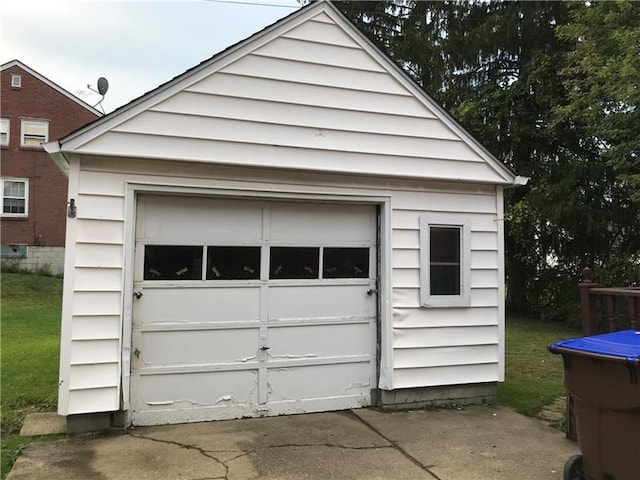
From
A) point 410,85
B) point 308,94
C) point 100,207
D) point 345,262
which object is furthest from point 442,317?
point 100,207

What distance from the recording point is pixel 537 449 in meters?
4.38

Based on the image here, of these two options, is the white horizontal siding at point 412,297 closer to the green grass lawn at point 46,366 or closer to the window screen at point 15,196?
the green grass lawn at point 46,366

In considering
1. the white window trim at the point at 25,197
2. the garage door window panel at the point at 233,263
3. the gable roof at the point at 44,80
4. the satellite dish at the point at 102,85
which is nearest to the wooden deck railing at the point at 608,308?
the garage door window panel at the point at 233,263

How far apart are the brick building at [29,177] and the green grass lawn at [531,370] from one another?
18.5m

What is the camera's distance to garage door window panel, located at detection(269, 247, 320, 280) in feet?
17.3

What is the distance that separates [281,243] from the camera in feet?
17.4

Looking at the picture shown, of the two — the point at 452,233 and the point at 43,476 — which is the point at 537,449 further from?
the point at 43,476

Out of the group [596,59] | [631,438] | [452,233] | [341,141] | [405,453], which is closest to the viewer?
[631,438]

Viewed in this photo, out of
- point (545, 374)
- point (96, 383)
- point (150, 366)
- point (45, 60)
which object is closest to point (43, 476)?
point (96, 383)

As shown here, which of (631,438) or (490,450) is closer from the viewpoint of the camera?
(631,438)

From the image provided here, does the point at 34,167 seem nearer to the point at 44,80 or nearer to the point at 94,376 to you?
the point at 44,80

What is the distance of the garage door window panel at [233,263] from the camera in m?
5.07

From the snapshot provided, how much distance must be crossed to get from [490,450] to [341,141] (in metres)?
3.11

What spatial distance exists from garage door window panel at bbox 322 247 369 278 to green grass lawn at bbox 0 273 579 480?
2.22m
